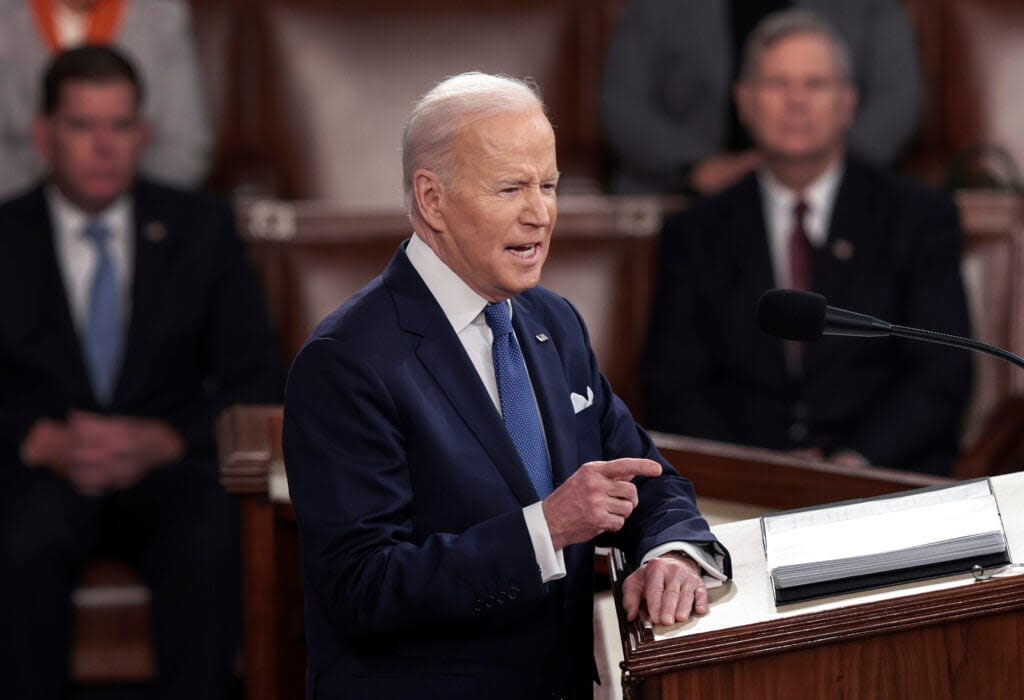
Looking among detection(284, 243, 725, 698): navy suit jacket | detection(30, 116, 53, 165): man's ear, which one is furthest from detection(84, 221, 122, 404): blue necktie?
detection(284, 243, 725, 698): navy suit jacket

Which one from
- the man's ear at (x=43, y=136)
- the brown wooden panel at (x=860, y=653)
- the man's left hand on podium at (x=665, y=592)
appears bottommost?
the brown wooden panel at (x=860, y=653)

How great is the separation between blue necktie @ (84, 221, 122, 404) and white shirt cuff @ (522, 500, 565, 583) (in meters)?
1.62

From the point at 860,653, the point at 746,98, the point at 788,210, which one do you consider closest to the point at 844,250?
the point at 788,210

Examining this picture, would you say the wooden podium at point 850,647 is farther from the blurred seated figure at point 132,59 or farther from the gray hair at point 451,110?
the blurred seated figure at point 132,59

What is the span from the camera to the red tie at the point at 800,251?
2.82 metres

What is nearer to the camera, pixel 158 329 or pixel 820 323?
pixel 820 323

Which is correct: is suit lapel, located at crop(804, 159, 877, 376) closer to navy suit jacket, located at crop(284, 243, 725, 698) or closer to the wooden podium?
navy suit jacket, located at crop(284, 243, 725, 698)

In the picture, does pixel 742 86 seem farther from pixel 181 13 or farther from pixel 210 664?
pixel 210 664

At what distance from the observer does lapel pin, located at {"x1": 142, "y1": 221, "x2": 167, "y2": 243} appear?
2.77m

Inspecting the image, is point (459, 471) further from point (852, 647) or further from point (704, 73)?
point (704, 73)

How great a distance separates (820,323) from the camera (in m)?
1.36

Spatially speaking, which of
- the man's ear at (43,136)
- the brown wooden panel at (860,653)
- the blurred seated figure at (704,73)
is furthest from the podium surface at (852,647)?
the blurred seated figure at (704,73)

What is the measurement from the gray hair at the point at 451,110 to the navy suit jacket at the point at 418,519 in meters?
0.11

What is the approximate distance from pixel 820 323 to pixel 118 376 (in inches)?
65.4
